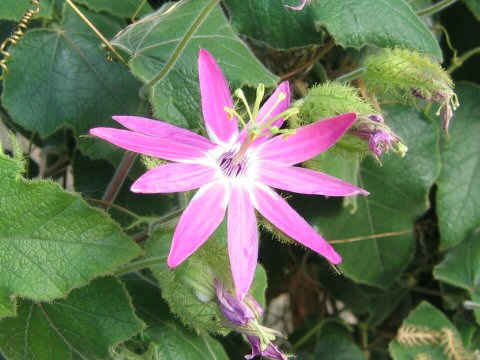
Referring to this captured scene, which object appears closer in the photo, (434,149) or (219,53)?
(219,53)

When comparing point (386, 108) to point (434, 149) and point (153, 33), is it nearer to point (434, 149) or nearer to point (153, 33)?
point (434, 149)

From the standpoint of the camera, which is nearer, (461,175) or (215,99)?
(215,99)

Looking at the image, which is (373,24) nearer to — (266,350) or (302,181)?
(302,181)

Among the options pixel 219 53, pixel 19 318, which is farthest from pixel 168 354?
pixel 219 53

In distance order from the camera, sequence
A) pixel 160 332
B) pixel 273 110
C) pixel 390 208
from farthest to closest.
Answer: pixel 390 208
pixel 160 332
pixel 273 110

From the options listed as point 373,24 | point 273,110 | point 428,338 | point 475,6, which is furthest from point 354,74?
point 428,338

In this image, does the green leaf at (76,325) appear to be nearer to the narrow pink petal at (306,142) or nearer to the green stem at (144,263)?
the green stem at (144,263)

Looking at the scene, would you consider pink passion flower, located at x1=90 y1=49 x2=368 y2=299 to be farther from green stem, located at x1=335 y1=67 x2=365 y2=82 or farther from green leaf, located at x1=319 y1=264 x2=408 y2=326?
green leaf, located at x1=319 y1=264 x2=408 y2=326
